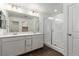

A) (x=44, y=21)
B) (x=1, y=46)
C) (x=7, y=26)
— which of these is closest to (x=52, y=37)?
(x=44, y=21)

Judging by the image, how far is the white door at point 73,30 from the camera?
6.19ft

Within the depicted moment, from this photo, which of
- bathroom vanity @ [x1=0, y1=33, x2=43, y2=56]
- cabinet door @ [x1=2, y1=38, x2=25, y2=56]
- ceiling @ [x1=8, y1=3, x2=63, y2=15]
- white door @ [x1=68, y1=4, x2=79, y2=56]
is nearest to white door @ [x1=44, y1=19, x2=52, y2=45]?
ceiling @ [x1=8, y1=3, x2=63, y2=15]

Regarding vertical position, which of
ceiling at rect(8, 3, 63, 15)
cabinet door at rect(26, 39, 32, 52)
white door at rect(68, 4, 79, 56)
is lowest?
cabinet door at rect(26, 39, 32, 52)

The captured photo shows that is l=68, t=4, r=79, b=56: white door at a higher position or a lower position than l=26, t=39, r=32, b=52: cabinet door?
higher

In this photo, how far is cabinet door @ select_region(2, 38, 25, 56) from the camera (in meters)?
2.25

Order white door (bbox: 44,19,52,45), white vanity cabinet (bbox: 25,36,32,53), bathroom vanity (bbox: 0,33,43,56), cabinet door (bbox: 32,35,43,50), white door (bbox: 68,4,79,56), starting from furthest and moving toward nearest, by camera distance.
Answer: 1. white door (bbox: 44,19,52,45)
2. cabinet door (bbox: 32,35,43,50)
3. white vanity cabinet (bbox: 25,36,32,53)
4. bathroom vanity (bbox: 0,33,43,56)
5. white door (bbox: 68,4,79,56)

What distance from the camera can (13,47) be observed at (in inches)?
97.0

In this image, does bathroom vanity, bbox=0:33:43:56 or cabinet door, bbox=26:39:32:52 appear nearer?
bathroom vanity, bbox=0:33:43:56

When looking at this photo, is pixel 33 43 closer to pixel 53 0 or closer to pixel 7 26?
pixel 7 26

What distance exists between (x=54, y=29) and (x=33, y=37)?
1.35 m

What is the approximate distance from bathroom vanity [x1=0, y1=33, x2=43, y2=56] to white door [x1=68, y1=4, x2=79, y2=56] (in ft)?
5.37

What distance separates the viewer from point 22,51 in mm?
2760

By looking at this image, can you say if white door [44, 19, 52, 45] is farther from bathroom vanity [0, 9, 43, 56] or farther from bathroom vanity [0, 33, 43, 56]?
bathroom vanity [0, 33, 43, 56]

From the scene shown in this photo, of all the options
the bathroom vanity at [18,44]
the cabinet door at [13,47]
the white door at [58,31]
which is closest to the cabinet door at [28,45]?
the bathroom vanity at [18,44]
